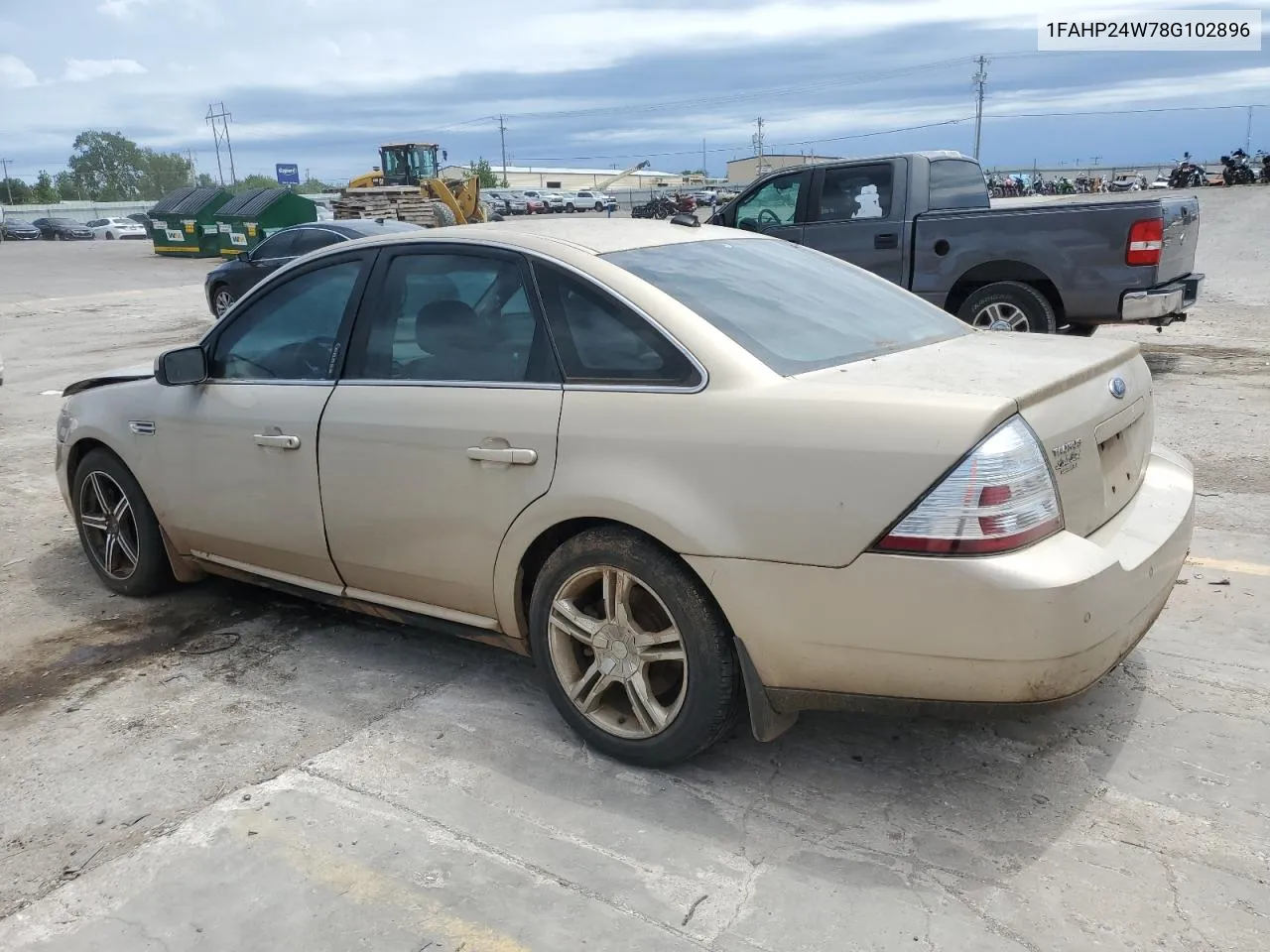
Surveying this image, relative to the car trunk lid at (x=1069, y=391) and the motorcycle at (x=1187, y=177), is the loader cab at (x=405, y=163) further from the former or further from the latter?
the car trunk lid at (x=1069, y=391)

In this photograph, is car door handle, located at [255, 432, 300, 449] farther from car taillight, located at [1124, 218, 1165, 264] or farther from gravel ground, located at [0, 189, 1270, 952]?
car taillight, located at [1124, 218, 1165, 264]

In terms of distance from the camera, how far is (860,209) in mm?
9992

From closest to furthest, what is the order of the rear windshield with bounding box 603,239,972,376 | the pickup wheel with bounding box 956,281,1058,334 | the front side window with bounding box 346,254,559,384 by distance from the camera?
1. the rear windshield with bounding box 603,239,972,376
2. the front side window with bounding box 346,254,559,384
3. the pickup wheel with bounding box 956,281,1058,334

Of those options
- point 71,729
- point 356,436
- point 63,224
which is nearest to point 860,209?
point 356,436

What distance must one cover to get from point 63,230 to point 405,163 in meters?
27.8

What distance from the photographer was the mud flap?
9.48 ft

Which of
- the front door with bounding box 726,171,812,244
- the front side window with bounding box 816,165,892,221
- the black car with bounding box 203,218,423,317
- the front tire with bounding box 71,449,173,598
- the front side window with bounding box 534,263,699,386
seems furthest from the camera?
the black car with bounding box 203,218,423,317

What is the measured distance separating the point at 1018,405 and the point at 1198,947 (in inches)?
51.0

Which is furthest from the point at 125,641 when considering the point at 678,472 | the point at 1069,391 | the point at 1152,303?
the point at 1152,303

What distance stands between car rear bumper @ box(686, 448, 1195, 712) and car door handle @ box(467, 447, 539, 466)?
2.17ft

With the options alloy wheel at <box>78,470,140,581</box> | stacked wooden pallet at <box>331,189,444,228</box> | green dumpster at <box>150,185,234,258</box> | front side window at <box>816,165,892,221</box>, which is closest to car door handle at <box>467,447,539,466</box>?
alloy wheel at <box>78,470,140,581</box>

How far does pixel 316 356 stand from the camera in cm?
398

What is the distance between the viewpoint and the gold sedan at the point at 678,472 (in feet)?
8.61

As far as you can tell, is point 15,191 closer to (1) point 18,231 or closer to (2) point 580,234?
(1) point 18,231
